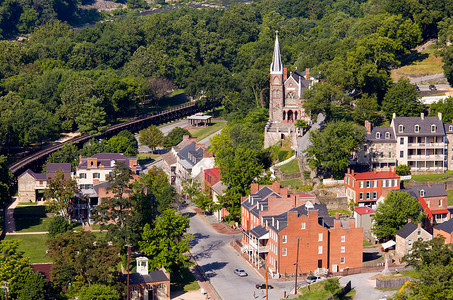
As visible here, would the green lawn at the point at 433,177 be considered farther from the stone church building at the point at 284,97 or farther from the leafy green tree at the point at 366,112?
the stone church building at the point at 284,97

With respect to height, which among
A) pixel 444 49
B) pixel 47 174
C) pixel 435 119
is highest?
pixel 444 49

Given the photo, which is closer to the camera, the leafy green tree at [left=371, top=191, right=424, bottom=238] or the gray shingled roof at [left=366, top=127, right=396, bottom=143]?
the leafy green tree at [left=371, top=191, right=424, bottom=238]

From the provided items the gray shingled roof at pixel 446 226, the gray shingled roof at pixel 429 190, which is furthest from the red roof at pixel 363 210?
the gray shingled roof at pixel 446 226

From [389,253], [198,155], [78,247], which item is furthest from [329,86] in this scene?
[78,247]

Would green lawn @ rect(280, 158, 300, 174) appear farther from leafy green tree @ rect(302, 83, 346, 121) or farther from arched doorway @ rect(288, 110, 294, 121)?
arched doorway @ rect(288, 110, 294, 121)

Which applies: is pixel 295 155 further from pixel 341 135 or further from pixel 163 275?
pixel 163 275

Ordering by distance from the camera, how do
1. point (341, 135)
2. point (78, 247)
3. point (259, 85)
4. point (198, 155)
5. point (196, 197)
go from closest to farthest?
point (78, 247) → point (341, 135) → point (196, 197) → point (198, 155) → point (259, 85)

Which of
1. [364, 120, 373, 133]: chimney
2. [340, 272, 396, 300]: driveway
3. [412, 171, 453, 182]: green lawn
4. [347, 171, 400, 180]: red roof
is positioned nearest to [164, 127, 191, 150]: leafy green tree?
[364, 120, 373, 133]: chimney
